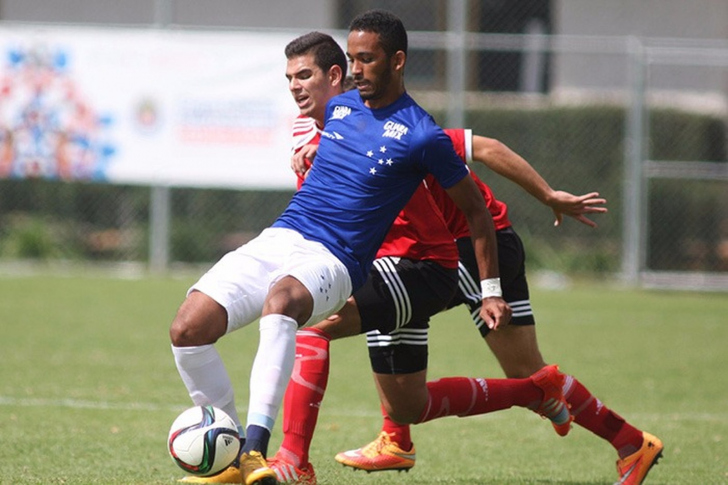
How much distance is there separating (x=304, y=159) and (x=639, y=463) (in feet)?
7.30

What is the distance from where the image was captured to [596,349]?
452 inches

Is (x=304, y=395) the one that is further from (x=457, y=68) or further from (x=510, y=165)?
(x=457, y=68)

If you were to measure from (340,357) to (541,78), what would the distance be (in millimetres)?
8927

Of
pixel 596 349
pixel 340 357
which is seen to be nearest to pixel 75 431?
pixel 340 357

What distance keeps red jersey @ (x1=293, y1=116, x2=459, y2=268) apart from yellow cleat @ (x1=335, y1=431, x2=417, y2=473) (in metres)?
1.13

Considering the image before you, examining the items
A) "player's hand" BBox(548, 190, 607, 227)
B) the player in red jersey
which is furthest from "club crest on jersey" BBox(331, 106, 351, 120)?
"player's hand" BBox(548, 190, 607, 227)

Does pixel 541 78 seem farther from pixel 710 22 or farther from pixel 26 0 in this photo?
pixel 26 0

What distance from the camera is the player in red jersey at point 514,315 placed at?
580 cm

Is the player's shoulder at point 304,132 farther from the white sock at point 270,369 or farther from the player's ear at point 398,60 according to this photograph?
the white sock at point 270,369

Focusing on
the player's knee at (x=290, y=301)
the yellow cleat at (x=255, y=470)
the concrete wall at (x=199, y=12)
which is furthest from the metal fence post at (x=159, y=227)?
the yellow cleat at (x=255, y=470)

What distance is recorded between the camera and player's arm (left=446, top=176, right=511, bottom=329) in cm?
511

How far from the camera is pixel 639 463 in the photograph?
5949 millimetres

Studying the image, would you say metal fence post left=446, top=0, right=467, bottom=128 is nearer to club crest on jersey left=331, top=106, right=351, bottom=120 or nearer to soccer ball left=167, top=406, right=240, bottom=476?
club crest on jersey left=331, top=106, right=351, bottom=120

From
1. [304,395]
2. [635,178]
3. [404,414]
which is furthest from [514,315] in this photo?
[635,178]
